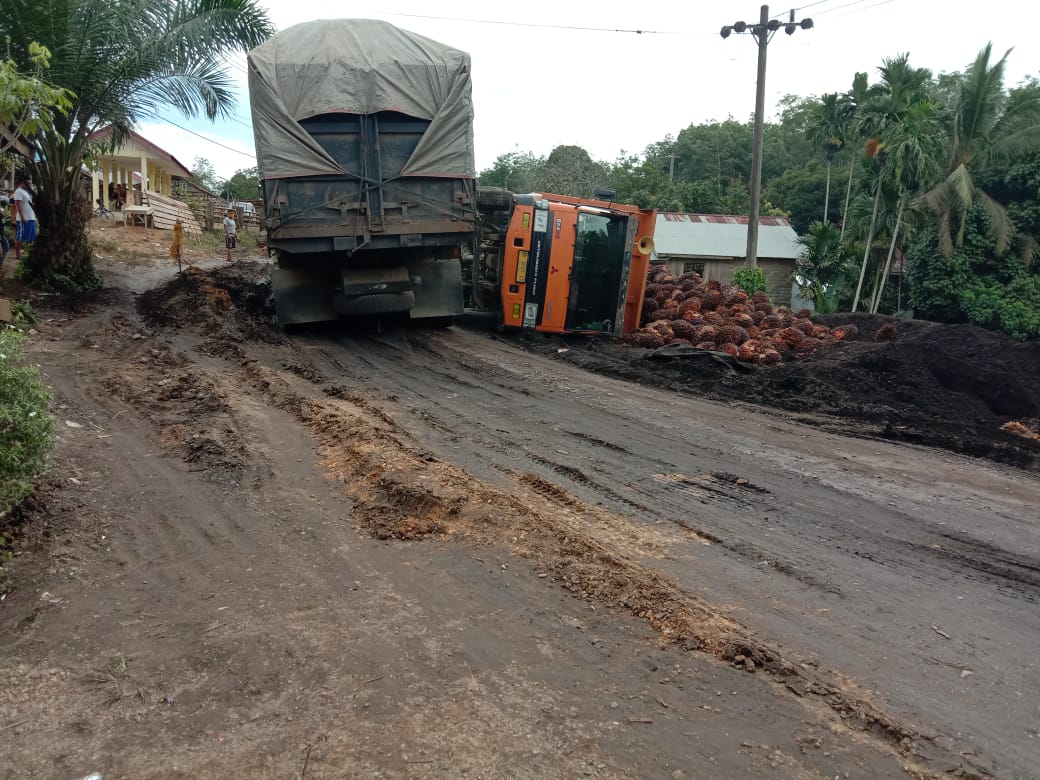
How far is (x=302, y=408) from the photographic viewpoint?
7703 millimetres

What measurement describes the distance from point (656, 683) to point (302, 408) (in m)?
5.24

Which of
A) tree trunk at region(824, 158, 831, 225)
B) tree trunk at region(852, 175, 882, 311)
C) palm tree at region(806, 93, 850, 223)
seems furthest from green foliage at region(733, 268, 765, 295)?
tree trunk at region(824, 158, 831, 225)

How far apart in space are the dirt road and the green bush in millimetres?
420

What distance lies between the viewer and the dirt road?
9.99 ft

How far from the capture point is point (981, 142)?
26.3m

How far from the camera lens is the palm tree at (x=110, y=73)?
513 inches

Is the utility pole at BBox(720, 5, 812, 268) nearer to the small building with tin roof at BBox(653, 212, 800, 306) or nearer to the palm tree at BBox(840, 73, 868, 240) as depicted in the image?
the small building with tin roof at BBox(653, 212, 800, 306)

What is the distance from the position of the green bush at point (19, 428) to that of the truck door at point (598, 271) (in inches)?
354

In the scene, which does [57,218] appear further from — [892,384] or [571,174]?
[571,174]

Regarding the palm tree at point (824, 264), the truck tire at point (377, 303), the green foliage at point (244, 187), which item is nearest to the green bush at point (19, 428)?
the truck tire at point (377, 303)

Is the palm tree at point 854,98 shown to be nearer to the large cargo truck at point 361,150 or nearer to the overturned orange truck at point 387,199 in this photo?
the overturned orange truck at point 387,199

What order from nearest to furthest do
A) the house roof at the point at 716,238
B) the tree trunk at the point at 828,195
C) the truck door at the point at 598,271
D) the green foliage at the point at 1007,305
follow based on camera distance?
the truck door at the point at 598,271 < the green foliage at the point at 1007,305 < the house roof at the point at 716,238 < the tree trunk at the point at 828,195

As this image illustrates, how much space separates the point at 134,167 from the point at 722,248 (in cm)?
2917

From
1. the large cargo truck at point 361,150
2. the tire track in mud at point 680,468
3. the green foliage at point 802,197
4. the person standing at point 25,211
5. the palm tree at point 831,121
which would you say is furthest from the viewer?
the green foliage at point 802,197
